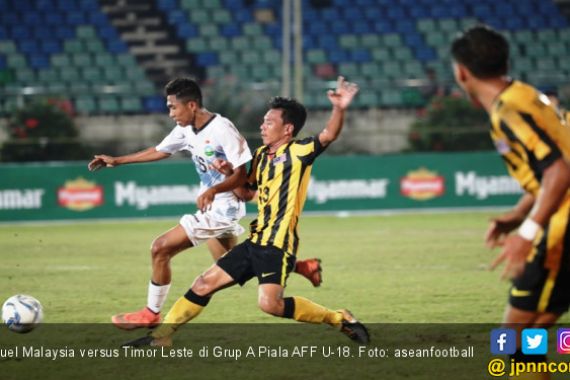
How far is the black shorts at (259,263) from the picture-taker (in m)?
7.25

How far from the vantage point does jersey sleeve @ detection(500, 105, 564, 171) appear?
4.82 m

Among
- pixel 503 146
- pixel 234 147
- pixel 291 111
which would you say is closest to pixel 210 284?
pixel 234 147

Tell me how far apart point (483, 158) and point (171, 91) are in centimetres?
1388

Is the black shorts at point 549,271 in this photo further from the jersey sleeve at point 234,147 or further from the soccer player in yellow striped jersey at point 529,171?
the jersey sleeve at point 234,147

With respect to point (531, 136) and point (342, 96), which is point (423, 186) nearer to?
point (342, 96)

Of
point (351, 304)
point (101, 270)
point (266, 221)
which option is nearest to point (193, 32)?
point (101, 270)

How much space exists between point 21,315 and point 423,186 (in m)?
14.2

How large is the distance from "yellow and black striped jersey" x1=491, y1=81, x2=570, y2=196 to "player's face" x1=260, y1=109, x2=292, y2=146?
8.92 feet

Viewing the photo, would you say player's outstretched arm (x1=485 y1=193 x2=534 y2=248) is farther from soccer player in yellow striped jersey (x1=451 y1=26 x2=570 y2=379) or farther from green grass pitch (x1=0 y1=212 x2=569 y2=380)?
green grass pitch (x1=0 y1=212 x2=569 y2=380)

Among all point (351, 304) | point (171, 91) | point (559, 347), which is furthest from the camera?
point (351, 304)

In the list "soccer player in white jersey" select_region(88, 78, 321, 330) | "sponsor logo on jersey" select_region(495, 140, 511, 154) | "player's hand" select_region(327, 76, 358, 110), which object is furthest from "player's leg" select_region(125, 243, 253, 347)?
"sponsor logo on jersey" select_region(495, 140, 511, 154)

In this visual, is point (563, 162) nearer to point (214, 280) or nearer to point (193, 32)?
point (214, 280)

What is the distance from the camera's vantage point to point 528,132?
4867 mm

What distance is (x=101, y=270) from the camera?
42.5 ft
